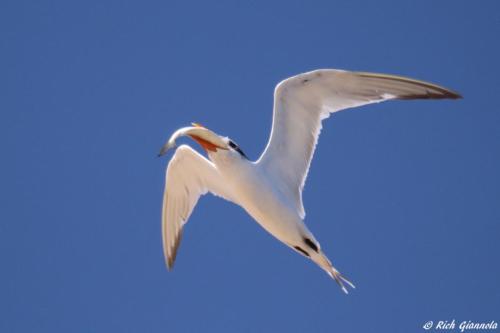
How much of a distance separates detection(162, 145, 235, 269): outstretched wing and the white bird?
2 centimetres

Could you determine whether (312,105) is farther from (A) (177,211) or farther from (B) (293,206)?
(A) (177,211)

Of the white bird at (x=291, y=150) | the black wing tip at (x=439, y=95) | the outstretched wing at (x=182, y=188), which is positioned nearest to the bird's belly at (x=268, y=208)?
the white bird at (x=291, y=150)

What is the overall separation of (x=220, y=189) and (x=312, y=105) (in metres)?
1.68

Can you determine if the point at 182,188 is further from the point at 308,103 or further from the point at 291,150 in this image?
the point at 308,103

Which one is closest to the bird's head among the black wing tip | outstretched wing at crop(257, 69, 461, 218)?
outstretched wing at crop(257, 69, 461, 218)

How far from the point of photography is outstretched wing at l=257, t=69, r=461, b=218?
10.1 m

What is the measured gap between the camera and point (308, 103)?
409 inches

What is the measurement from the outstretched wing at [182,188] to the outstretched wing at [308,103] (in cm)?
87

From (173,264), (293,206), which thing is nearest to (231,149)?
(293,206)

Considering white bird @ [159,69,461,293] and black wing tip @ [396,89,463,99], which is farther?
white bird @ [159,69,461,293]

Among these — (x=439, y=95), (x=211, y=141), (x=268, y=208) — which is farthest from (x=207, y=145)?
(x=439, y=95)

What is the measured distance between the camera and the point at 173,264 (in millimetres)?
12023

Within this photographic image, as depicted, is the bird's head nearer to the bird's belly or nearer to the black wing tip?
the bird's belly

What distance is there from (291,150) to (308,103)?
61cm
